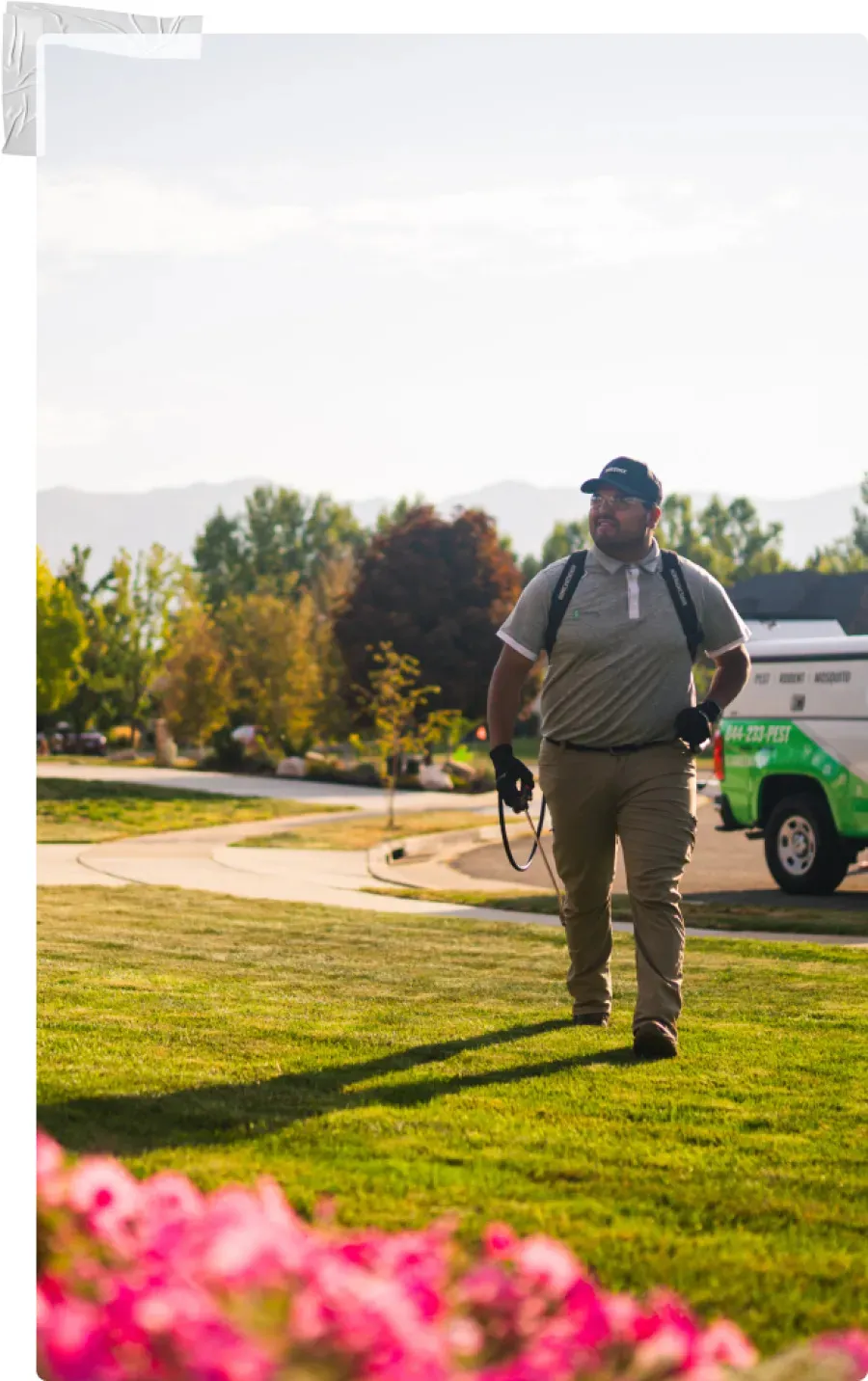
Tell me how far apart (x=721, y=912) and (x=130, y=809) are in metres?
16.8

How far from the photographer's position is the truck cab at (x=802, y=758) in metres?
11.9

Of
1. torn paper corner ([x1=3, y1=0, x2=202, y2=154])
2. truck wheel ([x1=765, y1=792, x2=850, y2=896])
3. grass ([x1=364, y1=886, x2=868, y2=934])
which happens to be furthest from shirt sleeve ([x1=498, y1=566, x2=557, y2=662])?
truck wheel ([x1=765, y1=792, x2=850, y2=896])

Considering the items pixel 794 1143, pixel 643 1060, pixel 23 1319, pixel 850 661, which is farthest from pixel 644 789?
pixel 850 661

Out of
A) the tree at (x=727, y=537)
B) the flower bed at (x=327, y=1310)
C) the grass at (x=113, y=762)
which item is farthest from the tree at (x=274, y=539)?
the flower bed at (x=327, y=1310)

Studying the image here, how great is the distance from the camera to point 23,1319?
9.59ft

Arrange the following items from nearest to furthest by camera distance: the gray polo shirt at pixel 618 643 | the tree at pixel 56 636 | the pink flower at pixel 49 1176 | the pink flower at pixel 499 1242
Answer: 1. the pink flower at pixel 499 1242
2. the pink flower at pixel 49 1176
3. the gray polo shirt at pixel 618 643
4. the tree at pixel 56 636

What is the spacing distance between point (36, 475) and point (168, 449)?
0.76 meters

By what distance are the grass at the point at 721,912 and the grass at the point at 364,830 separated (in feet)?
20.9

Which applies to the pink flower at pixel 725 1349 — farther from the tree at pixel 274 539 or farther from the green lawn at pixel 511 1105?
the tree at pixel 274 539

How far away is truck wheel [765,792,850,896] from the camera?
39.7 feet

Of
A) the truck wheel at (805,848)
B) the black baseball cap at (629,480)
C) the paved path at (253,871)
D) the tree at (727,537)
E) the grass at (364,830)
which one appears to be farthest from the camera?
the tree at (727,537)

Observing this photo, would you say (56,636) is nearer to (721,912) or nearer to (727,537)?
(721,912)

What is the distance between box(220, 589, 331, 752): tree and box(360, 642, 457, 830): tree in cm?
135

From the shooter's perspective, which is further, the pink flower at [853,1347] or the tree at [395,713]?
the tree at [395,713]
